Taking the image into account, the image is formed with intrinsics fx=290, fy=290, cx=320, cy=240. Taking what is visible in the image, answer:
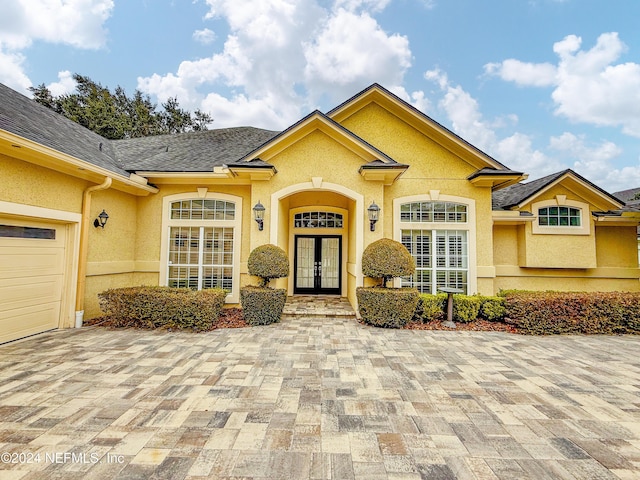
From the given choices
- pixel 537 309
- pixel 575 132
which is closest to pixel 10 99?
pixel 537 309

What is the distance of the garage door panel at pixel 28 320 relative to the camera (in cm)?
527

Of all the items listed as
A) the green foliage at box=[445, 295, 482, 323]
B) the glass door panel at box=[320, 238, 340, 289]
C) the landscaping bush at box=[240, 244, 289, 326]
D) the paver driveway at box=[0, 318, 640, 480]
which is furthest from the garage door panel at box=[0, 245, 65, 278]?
the green foliage at box=[445, 295, 482, 323]

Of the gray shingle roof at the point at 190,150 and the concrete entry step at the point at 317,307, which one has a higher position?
the gray shingle roof at the point at 190,150

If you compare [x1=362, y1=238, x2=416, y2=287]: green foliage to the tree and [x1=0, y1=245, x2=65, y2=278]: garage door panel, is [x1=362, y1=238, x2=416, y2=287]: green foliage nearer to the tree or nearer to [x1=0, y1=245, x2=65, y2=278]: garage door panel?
[x1=0, y1=245, x2=65, y2=278]: garage door panel

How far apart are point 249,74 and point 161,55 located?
18.7ft

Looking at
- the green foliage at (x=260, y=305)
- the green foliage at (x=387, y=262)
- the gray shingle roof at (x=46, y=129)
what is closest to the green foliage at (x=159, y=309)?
the green foliage at (x=260, y=305)

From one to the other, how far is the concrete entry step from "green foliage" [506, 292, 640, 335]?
399 centimetres

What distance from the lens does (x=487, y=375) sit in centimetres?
420

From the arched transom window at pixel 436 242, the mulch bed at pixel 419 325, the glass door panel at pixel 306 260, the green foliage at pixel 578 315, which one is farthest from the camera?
the glass door panel at pixel 306 260

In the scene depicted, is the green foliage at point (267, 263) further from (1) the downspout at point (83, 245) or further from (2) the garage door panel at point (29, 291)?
(2) the garage door panel at point (29, 291)

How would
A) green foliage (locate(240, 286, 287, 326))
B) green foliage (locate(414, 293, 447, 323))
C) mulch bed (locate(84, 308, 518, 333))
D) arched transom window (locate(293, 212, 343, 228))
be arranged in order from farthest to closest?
arched transom window (locate(293, 212, 343, 228)), green foliage (locate(414, 293, 447, 323)), green foliage (locate(240, 286, 287, 326)), mulch bed (locate(84, 308, 518, 333))

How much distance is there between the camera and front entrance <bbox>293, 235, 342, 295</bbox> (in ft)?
35.2

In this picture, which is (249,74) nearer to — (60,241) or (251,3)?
(251,3)

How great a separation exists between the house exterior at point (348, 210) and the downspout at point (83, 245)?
0.03 metres
